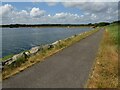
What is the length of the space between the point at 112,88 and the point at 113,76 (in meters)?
2.22

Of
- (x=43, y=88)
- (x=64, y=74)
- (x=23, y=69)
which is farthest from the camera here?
(x=23, y=69)

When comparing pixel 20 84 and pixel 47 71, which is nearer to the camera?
pixel 20 84

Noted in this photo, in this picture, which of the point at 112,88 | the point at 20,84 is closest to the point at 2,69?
the point at 20,84

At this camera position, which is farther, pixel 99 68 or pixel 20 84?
pixel 99 68

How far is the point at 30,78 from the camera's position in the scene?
A: 1281 cm

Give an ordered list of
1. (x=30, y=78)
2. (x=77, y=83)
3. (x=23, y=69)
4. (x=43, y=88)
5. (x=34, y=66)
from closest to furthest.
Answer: (x=43, y=88) → (x=77, y=83) → (x=30, y=78) → (x=23, y=69) → (x=34, y=66)

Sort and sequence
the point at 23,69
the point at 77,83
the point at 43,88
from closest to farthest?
the point at 43,88 → the point at 77,83 → the point at 23,69

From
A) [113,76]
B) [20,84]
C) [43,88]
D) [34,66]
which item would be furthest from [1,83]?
[113,76]

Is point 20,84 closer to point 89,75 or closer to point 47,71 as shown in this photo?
point 47,71

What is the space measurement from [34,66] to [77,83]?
16.5 ft

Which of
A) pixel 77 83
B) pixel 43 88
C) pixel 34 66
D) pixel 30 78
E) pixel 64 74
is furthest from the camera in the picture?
pixel 34 66

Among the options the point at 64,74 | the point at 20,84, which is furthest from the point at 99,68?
the point at 20,84

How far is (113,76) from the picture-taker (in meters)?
13.8

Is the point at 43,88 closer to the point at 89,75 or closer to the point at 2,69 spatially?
the point at 89,75
